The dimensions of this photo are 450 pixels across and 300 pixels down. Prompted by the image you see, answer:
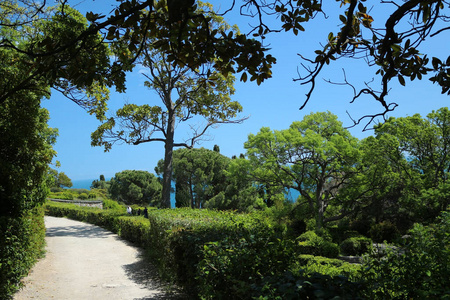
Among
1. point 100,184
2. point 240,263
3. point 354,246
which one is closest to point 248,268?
point 240,263

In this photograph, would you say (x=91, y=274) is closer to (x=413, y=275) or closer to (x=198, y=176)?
(x=413, y=275)

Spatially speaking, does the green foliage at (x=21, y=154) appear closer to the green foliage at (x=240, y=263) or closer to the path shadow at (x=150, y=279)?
the path shadow at (x=150, y=279)

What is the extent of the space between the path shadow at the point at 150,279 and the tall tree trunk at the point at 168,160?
20.6ft

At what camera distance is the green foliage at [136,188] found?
4156cm

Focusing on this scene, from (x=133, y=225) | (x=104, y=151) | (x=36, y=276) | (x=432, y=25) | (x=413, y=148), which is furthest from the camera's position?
(x=413, y=148)

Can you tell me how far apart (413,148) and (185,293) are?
19.0 meters

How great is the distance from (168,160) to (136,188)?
26.3 meters

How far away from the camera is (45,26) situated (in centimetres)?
776

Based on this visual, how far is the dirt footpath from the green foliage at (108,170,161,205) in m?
29.4

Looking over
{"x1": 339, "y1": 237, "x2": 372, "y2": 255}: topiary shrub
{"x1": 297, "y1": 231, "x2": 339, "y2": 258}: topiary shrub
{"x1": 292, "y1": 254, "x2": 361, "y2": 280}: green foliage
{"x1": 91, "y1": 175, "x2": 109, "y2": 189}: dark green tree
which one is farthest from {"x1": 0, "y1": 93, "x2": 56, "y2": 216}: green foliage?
{"x1": 91, "y1": 175, "x2": 109, "y2": 189}: dark green tree

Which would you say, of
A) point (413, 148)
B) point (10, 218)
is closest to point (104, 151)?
point (10, 218)

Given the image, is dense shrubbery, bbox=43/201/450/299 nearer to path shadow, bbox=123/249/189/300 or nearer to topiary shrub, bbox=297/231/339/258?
path shadow, bbox=123/249/189/300

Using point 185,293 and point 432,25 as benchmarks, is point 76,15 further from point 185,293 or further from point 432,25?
point 432,25

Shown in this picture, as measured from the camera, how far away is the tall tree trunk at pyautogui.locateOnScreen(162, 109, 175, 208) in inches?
639
